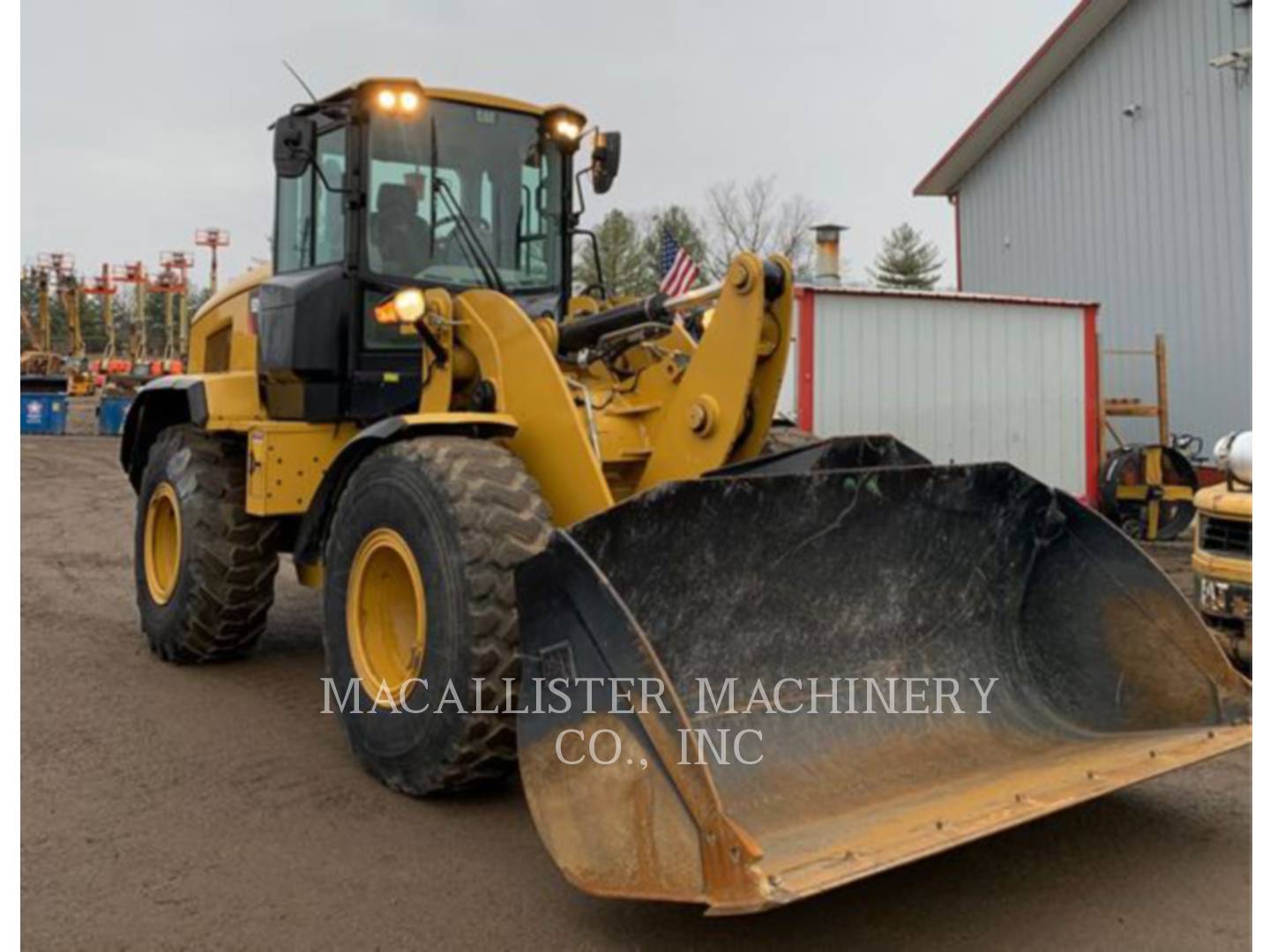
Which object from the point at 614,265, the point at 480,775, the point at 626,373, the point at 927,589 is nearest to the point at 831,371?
the point at 626,373

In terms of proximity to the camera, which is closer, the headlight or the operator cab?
the headlight

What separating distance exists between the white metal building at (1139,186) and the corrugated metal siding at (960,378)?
2.04 metres

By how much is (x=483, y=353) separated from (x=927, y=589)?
1999mm

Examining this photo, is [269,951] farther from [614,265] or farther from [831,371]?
A: [614,265]

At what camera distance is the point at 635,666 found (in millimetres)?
2877

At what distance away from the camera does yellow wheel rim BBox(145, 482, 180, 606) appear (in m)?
6.37

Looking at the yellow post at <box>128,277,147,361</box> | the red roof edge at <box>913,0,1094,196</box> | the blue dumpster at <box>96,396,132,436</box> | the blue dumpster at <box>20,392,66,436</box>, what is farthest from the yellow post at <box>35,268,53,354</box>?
the red roof edge at <box>913,0,1094,196</box>

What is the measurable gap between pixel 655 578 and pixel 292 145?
2.75 metres

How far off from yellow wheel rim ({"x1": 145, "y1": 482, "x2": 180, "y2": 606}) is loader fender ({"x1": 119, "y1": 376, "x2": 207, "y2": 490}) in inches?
18.9

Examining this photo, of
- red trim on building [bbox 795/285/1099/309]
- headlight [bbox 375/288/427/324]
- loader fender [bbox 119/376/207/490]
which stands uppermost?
red trim on building [bbox 795/285/1099/309]

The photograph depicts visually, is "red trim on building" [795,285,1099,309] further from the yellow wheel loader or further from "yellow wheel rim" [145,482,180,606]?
"yellow wheel rim" [145,482,180,606]

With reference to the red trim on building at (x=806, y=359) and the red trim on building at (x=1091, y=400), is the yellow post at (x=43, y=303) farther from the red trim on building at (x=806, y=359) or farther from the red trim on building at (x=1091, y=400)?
the red trim on building at (x=1091, y=400)

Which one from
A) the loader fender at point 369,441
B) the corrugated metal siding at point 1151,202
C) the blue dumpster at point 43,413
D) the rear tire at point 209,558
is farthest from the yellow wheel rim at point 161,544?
the blue dumpster at point 43,413

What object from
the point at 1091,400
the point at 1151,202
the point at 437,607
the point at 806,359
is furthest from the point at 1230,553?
the point at 1151,202
